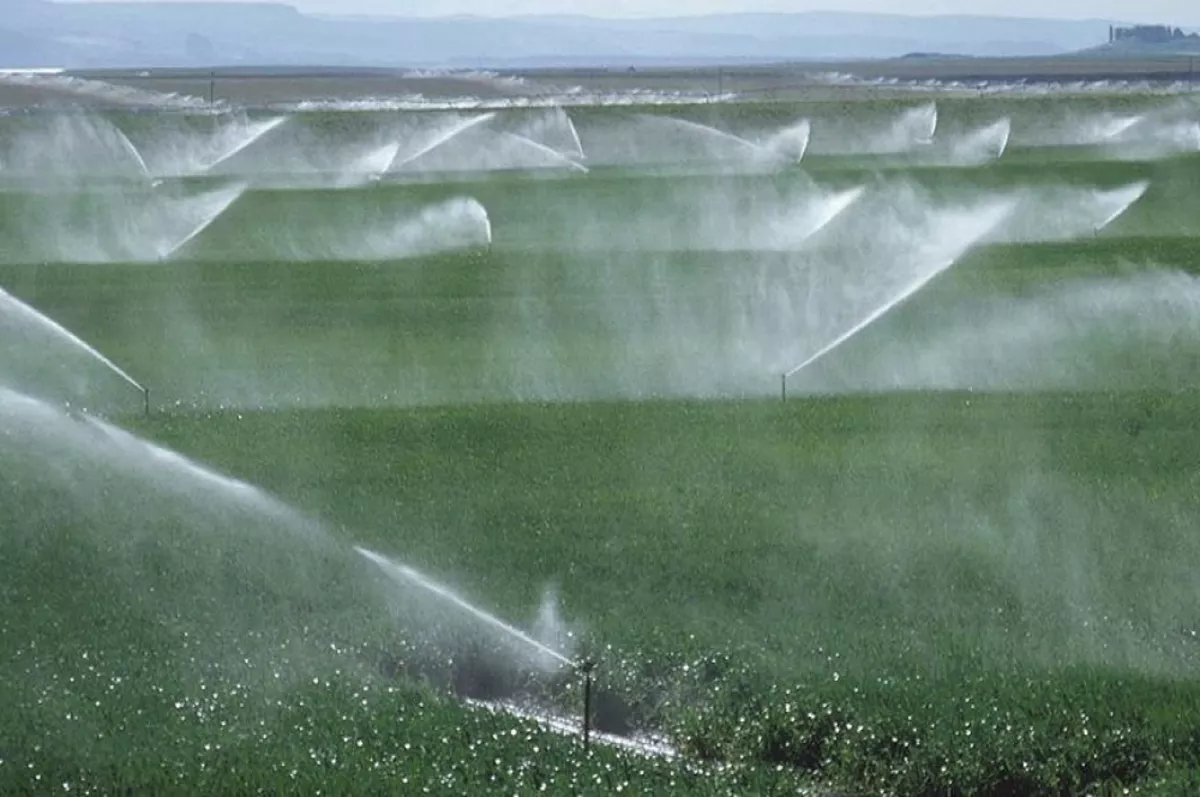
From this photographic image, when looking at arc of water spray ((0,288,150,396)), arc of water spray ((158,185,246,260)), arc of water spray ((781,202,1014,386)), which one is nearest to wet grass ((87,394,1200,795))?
arc of water spray ((781,202,1014,386))

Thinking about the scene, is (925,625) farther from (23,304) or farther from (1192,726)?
(23,304)

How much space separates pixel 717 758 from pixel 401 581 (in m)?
3.63

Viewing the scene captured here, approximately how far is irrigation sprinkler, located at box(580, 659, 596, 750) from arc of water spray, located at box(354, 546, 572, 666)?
0.27 metres

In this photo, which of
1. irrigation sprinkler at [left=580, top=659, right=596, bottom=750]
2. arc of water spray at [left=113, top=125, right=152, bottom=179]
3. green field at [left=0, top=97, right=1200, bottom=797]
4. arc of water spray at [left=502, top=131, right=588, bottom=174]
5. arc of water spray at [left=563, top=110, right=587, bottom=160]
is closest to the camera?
green field at [left=0, top=97, right=1200, bottom=797]

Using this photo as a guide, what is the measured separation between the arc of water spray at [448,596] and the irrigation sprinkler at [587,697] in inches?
10.7

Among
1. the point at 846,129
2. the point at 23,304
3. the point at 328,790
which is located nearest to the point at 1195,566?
the point at 328,790

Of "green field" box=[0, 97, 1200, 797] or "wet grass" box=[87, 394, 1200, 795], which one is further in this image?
"wet grass" box=[87, 394, 1200, 795]

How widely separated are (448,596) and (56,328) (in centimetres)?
1490

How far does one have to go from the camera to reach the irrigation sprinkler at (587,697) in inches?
432

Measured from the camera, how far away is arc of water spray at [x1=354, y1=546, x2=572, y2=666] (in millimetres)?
12602

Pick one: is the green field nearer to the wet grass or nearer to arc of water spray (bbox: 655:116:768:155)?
the wet grass

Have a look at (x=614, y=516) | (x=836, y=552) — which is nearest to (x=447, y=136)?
(x=614, y=516)

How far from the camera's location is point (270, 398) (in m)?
21.4

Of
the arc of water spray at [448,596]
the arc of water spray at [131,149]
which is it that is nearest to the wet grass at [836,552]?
the arc of water spray at [448,596]
